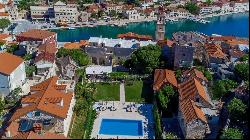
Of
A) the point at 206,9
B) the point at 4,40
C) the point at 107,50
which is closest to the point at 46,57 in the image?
the point at 107,50

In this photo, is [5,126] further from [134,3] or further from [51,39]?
[134,3]

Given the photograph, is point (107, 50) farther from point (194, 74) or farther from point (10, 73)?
point (10, 73)

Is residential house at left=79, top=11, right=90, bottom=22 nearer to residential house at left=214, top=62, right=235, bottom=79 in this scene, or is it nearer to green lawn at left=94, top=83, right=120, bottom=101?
green lawn at left=94, top=83, right=120, bottom=101

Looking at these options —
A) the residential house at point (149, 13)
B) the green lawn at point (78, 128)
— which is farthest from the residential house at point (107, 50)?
the residential house at point (149, 13)

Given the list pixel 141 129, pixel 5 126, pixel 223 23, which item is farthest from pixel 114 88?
pixel 223 23

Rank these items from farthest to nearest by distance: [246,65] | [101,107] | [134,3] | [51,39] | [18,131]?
[134,3] < [51,39] < [246,65] < [101,107] < [18,131]

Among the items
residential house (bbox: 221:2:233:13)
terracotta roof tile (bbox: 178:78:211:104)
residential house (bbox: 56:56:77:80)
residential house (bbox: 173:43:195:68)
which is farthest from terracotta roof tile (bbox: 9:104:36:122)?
residential house (bbox: 221:2:233:13)

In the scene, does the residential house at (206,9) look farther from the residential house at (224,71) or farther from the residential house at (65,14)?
the residential house at (224,71)
